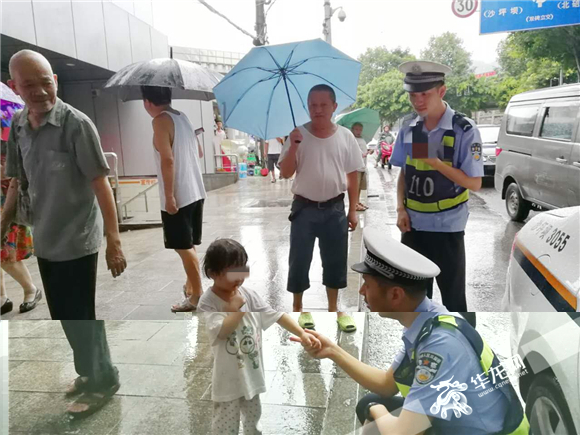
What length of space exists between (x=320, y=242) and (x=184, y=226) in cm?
57

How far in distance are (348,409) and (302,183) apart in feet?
3.28

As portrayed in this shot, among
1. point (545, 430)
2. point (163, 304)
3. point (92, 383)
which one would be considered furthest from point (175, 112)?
point (545, 430)

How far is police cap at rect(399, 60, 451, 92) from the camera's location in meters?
1.61

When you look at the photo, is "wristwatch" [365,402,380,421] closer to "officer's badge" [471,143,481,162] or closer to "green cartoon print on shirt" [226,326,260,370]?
"green cartoon print on shirt" [226,326,260,370]

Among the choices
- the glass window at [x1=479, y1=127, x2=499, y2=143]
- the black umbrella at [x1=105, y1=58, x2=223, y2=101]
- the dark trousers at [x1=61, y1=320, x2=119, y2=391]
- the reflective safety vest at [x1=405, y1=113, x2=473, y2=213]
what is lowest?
the dark trousers at [x1=61, y1=320, x2=119, y2=391]

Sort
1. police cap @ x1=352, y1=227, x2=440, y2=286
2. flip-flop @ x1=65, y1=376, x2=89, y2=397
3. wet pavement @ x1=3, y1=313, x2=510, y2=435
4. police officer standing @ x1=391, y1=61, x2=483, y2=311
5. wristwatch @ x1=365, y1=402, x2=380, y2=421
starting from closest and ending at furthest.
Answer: police cap @ x1=352, y1=227, x2=440, y2=286 → wristwatch @ x1=365, y1=402, x2=380, y2=421 → police officer standing @ x1=391, y1=61, x2=483, y2=311 → wet pavement @ x1=3, y1=313, x2=510, y2=435 → flip-flop @ x1=65, y1=376, x2=89, y2=397

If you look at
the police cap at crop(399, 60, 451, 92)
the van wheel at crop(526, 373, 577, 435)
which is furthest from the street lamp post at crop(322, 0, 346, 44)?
the van wheel at crop(526, 373, 577, 435)

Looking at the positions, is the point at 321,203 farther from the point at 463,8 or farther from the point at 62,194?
the point at 62,194

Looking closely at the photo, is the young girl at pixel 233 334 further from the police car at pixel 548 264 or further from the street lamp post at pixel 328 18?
the street lamp post at pixel 328 18

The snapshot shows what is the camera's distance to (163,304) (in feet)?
6.45

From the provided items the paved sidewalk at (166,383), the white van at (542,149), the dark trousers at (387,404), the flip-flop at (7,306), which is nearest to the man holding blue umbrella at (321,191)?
the paved sidewalk at (166,383)

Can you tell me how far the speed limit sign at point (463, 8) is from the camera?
1633 millimetres

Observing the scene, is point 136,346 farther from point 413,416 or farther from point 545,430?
point 545,430

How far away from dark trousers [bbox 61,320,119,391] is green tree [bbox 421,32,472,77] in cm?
171
